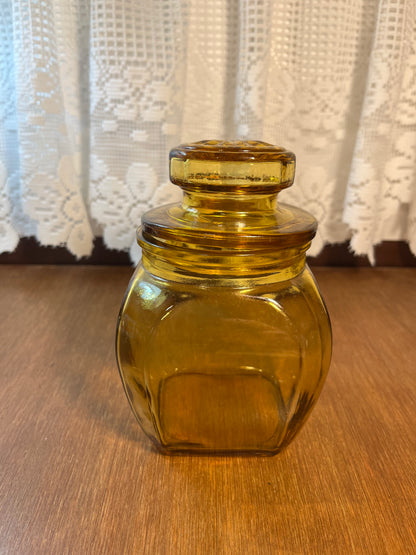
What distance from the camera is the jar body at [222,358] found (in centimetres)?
34

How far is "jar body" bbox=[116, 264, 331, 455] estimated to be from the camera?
34cm

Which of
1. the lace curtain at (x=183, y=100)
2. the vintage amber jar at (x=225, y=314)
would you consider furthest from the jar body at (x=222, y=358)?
the lace curtain at (x=183, y=100)

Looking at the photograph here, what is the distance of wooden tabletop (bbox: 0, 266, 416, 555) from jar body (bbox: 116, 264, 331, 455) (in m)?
0.03

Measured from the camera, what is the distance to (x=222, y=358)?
0.36 metres

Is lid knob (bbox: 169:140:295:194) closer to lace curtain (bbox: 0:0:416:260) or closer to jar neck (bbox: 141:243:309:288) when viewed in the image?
jar neck (bbox: 141:243:309:288)

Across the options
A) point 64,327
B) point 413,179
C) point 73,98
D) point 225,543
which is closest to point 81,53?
point 73,98

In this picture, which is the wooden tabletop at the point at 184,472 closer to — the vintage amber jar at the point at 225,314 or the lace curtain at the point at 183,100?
the vintage amber jar at the point at 225,314

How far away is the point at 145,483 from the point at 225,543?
8 centimetres

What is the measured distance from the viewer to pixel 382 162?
2.24 ft

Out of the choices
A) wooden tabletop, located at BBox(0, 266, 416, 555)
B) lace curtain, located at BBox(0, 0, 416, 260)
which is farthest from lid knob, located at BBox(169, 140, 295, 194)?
lace curtain, located at BBox(0, 0, 416, 260)

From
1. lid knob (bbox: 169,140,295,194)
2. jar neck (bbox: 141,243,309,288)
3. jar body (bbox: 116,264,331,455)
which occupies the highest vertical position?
lid knob (bbox: 169,140,295,194)

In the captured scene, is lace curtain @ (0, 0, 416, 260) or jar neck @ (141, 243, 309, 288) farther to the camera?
lace curtain @ (0, 0, 416, 260)

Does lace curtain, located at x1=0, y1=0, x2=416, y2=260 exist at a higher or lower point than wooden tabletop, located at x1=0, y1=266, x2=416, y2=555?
higher

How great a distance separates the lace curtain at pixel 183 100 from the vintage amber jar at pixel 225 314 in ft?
1.06
